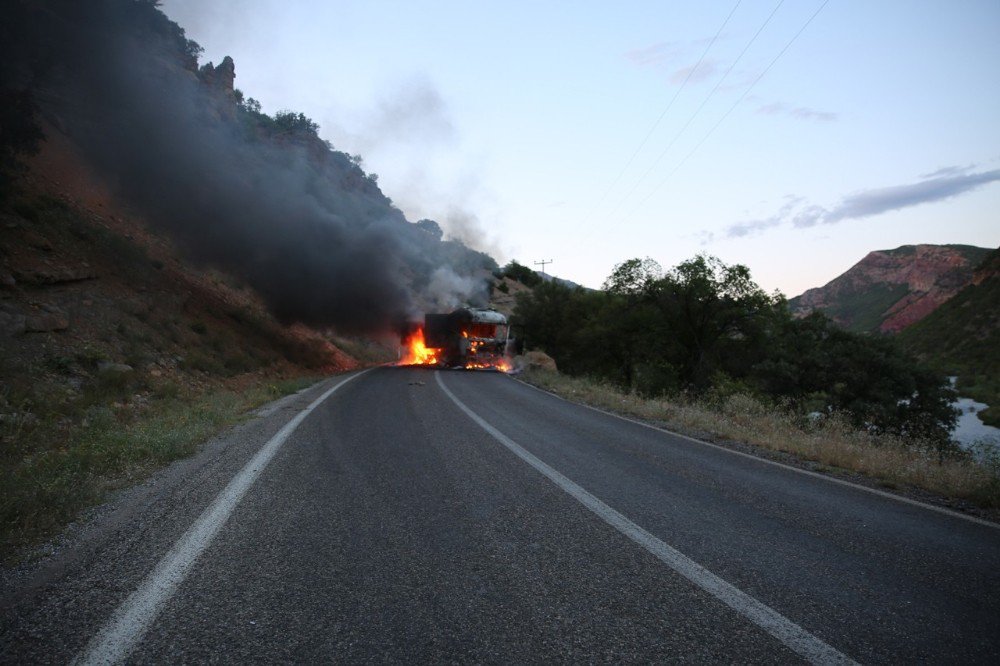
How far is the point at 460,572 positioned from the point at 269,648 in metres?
1.08

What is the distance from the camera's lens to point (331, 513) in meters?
3.90

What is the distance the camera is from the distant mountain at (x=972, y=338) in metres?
42.9

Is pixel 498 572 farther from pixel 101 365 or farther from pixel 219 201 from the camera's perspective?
pixel 219 201

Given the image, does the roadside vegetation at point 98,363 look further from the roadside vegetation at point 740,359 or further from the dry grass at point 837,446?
the roadside vegetation at point 740,359

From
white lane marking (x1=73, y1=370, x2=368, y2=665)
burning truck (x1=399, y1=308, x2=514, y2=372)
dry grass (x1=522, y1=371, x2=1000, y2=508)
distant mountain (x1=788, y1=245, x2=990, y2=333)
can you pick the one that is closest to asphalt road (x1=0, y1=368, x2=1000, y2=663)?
white lane marking (x1=73, y1=370, x2=368, y2=665)

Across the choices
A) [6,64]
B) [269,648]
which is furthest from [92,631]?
[6,64]

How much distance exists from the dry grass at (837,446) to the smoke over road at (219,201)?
1455cm

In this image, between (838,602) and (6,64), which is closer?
(838,602)

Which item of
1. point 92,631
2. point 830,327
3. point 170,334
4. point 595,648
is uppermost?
point 830,327

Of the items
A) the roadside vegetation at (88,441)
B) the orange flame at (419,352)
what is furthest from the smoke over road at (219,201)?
the roadside vegetation at (88,441)

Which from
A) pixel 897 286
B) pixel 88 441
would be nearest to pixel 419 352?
pixel 88 441

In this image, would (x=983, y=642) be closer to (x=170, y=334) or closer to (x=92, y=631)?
(x=92, y=631)

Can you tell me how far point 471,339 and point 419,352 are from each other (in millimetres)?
A: 6250

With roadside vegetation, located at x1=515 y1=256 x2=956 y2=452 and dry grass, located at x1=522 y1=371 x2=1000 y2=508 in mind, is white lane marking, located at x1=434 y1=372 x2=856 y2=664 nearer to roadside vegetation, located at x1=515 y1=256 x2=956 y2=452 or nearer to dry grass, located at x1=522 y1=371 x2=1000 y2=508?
dry grass, located at x1=522 y1=371 x2=1000 y2=508
